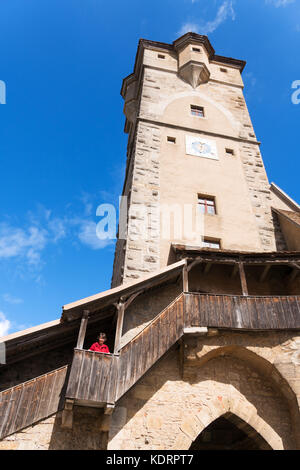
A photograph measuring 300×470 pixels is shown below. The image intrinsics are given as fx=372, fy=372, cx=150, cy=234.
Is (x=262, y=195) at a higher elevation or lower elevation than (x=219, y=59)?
lower

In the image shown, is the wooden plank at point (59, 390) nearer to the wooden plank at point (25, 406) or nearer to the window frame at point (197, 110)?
the wooden plank at point (25, 406)

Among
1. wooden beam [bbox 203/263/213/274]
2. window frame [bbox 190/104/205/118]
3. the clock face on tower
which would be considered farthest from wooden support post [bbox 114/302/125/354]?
window frame [bbox 190/104/205/118]

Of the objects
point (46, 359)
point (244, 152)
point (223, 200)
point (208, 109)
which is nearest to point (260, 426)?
point (46, 359)

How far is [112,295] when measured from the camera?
8.55m

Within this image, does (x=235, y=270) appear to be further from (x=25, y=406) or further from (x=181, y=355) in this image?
(x=25, y=406)

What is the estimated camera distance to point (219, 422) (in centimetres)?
1117

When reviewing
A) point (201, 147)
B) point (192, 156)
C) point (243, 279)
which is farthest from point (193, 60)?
point (243, 279)

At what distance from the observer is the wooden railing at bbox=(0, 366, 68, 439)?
7133 mm

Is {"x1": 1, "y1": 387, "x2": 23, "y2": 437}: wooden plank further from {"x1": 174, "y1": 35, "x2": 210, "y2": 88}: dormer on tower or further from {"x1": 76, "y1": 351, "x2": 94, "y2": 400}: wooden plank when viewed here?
{"x1": 174, "y1": 35, "x2": 210, "y2": 88}: dormer on tower

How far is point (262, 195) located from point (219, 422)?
817cm

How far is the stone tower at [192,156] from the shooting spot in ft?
40.6

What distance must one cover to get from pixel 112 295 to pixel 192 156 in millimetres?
8089

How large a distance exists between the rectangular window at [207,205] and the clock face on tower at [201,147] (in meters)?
2.22
